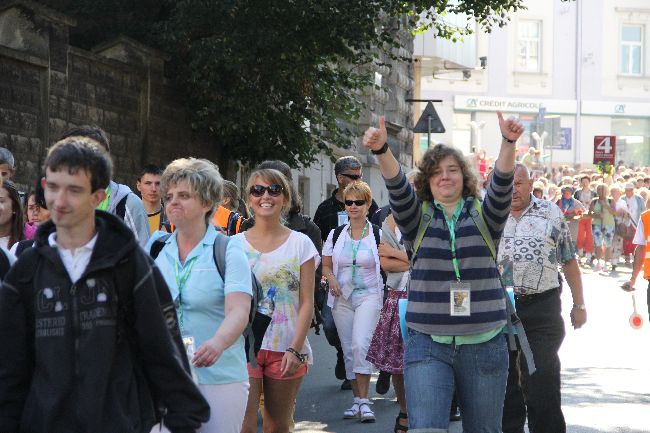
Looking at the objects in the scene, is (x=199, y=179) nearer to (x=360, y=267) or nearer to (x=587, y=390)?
(x=360, y=267)

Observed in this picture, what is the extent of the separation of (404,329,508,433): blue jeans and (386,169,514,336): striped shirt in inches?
3.6

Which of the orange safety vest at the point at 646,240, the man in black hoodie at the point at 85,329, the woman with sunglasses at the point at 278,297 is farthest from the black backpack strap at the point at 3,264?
the orange safety vest at the point at 646,240

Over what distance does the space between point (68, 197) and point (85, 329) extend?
1.32 feet

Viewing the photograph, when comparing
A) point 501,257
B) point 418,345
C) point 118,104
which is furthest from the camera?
point 118,104

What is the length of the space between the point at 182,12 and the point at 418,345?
11791mm

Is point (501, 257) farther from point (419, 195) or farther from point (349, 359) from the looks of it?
point (349, 359)

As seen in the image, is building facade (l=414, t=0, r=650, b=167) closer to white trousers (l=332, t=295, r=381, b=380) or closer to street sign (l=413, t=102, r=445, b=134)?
street sign (l=413, t=102, r=445, b=134)

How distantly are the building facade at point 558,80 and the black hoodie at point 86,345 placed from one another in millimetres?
65850

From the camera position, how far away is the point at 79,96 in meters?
15.9

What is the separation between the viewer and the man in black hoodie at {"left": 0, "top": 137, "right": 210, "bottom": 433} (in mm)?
4152

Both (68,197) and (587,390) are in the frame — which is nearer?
(68,197)

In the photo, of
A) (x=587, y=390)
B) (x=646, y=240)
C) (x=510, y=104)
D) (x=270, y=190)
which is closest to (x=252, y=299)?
(x=270, y=190)

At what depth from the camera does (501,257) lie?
26.4 feet

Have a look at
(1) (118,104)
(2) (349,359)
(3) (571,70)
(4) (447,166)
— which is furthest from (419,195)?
(3) (571,70)
